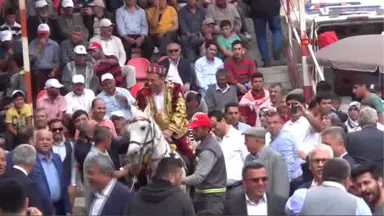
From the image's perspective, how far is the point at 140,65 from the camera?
71.6 feet

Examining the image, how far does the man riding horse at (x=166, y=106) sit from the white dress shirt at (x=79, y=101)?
357cm

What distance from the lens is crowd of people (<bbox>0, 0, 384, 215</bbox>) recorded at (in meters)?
11.7

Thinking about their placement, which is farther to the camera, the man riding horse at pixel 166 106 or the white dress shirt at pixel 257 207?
the man riding horse at pixel 166 106

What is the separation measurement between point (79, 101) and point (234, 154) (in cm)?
429

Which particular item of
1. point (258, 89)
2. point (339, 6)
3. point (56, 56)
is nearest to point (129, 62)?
point (56, 56)

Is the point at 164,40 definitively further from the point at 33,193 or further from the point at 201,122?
the point at 33,193

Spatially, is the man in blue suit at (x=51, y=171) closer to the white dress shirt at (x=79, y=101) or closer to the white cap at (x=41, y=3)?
the white dress shirt at (x=79, y=101)

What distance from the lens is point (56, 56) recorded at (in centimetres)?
2141

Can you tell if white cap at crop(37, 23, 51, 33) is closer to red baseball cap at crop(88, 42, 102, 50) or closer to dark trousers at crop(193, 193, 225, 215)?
red baseball cap at crop(88, 42, 102, 50)

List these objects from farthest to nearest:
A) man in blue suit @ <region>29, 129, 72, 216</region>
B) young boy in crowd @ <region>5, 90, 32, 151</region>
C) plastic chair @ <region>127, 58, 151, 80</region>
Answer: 1. plastic chair @ <region>127, 58, 151, 80</region>
2. young boy in crowd @ <region>5, 90, 32, 151</region>
3. man in blue suit @ <region>29, 129, 72, 216</region>

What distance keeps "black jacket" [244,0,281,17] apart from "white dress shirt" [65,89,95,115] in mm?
4639

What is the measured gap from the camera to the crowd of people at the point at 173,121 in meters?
11.7

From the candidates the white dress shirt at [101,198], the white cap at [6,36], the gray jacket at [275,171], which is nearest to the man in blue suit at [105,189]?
the white dress shirt at [101,198]

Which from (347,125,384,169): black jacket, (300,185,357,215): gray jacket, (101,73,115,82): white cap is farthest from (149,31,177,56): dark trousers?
(300,185,357,215): gray jacket
